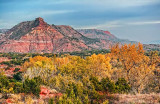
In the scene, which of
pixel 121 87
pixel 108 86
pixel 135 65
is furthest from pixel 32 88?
pixel 135 65

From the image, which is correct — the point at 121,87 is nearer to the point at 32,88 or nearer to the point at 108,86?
the point at 108,86

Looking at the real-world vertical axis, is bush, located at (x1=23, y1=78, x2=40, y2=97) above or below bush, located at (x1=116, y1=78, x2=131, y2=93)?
above

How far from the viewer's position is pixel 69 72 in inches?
1409

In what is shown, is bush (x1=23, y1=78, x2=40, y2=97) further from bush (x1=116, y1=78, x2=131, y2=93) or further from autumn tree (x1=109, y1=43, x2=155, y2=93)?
autumn tree (x1=109, y1=43, x2=155, y2=93)

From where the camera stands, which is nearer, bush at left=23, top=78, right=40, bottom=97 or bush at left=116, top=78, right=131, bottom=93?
bush at left=23, top=78, right=40, bottom=97

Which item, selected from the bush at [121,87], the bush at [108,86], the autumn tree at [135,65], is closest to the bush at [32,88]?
the bush at [108,86]

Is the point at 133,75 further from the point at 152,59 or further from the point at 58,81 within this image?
the point at 58,81

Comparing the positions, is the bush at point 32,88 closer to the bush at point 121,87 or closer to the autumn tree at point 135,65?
the bush at point 121,87

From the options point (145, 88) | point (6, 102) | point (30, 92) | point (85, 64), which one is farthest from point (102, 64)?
point (6, 102)

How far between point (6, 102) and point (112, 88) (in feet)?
44.8

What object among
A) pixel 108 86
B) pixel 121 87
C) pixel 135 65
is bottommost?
pixel 121 87

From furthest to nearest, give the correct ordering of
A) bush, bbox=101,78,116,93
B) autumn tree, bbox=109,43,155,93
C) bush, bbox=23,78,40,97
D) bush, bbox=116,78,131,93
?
autumn tree, bbox=109,43,155,93 → bush, bbox=116,78,131,93 → bush, bbox=101,78,116,93 → bush, bbox=23,78,40,97

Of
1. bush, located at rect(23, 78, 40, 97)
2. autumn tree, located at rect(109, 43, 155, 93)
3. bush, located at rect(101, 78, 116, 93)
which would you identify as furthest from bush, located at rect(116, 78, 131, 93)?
bush, located at rect(23, 78, 40, 97)

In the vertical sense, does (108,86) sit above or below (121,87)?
above
